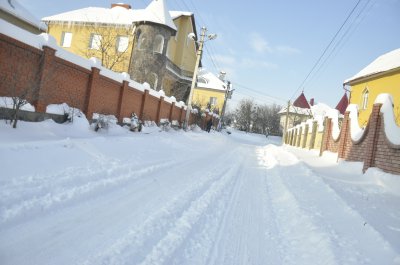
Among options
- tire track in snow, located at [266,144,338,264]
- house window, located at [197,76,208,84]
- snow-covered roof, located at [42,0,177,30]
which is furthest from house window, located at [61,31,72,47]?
tire track in snow, located at [266,144,338,264]

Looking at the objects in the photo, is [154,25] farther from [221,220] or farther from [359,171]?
[221,220]

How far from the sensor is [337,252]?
371cm

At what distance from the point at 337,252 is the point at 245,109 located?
75885 mm

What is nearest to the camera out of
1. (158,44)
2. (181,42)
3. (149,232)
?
(149,232)

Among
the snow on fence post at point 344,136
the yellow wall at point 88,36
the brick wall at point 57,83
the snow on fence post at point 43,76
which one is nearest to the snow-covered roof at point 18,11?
the yellow wall at point 88,36

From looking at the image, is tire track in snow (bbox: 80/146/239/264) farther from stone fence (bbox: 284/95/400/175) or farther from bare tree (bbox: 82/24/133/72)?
bare tree (bbox: 82/24/133/72)

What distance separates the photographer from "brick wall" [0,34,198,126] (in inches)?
301

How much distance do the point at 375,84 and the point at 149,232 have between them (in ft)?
72.4

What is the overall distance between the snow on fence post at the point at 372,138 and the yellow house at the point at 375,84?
11.0 metres

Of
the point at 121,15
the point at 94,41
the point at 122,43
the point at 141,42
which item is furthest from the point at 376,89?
the point at 94,41

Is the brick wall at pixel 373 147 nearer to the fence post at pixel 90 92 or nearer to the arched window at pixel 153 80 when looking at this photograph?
the fence post at pixel 90 92

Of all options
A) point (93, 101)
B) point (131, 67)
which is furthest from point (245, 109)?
point (93, 101)

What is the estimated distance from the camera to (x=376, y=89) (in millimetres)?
21391

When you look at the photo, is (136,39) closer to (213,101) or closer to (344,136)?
(344,136)
